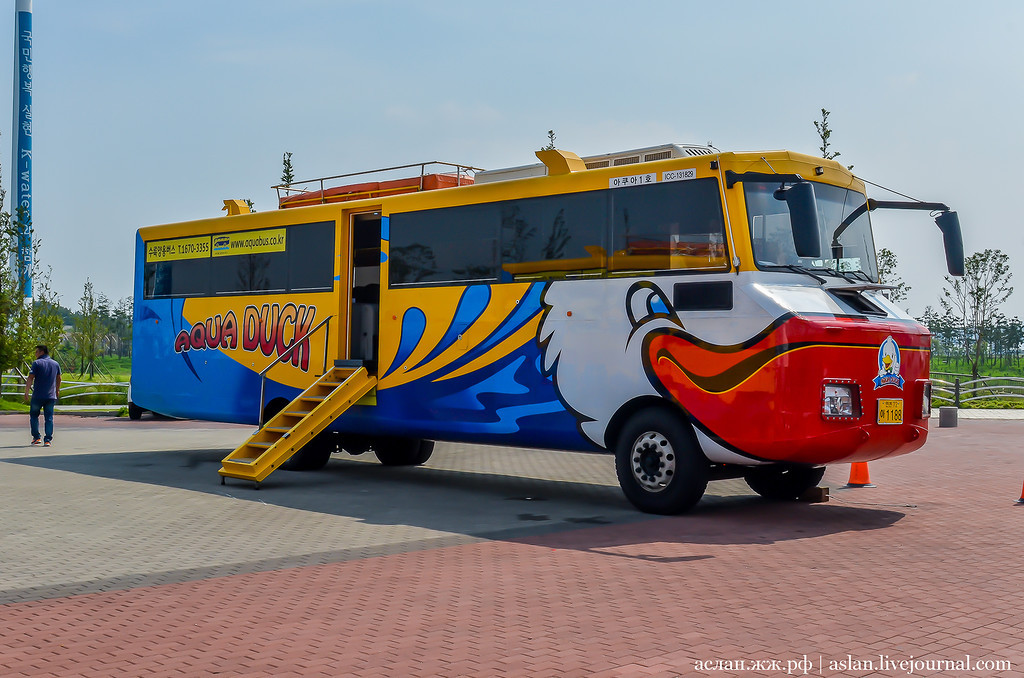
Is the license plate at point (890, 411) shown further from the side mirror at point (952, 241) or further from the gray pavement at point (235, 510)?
the gray pavement at point (235, 510)

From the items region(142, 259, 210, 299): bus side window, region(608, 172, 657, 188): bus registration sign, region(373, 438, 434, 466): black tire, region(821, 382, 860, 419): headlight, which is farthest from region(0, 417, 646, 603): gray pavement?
region(608, 172, 657, 188): bus registration sign

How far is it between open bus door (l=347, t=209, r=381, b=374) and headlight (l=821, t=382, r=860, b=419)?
6477 mm

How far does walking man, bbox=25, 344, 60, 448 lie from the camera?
18562 mm

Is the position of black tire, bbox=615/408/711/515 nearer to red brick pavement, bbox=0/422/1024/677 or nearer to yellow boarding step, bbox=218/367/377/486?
red brick pavement, bbox=0/422/1024/677

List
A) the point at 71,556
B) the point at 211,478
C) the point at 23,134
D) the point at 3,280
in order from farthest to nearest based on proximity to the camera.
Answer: the point at 23,134, the point at 3,280, the point at 211,478, the point at 71,556

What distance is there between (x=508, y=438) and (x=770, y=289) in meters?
3.71

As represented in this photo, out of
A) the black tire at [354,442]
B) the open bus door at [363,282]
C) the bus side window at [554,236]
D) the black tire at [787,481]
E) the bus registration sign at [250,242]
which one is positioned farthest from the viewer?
the black tire at [354,442]

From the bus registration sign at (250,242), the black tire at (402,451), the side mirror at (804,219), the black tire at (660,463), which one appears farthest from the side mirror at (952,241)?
the bus registration sign at (250,242)

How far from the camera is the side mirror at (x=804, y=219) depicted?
9508 mm

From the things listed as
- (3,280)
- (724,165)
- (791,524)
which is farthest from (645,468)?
(3,280)

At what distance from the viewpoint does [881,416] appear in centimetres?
1034

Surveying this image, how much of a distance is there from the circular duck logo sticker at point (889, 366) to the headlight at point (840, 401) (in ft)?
1.02

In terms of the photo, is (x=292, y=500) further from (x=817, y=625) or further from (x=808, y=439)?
(x=817, y=625)

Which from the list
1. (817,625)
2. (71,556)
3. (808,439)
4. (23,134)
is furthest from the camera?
(23,134)
